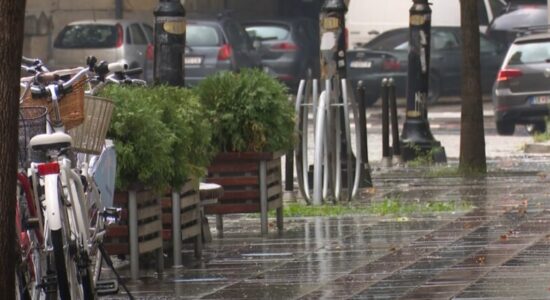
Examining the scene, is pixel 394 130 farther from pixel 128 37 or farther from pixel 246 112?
pixel 128 37

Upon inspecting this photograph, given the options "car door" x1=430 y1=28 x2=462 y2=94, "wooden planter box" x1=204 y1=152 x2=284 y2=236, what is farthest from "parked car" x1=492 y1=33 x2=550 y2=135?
"wooden planter box" x1=204 y1=152 x2=284 y2=236

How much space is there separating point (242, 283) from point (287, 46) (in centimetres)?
2542

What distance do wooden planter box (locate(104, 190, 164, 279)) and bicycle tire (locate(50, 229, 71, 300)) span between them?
2369 millimetres

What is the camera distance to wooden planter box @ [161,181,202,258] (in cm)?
1075

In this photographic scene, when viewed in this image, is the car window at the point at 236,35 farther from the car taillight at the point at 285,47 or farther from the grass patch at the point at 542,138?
the grass patch at the point at 542,138

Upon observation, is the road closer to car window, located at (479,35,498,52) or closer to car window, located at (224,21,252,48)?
car window, located at (479,35,498,52)

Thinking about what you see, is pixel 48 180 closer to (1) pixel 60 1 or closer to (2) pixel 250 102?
(2) pixel 250 102

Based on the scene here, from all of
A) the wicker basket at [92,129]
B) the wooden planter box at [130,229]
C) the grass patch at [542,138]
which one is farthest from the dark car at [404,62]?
the wicker basket at [92,129]

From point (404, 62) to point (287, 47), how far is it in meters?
3.37

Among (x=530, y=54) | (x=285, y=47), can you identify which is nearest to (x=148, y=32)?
(x=285, y=47)

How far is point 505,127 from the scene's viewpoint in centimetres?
2520

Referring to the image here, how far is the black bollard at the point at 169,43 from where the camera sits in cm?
1317

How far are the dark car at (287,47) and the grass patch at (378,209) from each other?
64.5 feet

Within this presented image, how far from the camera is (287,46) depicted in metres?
35.1
